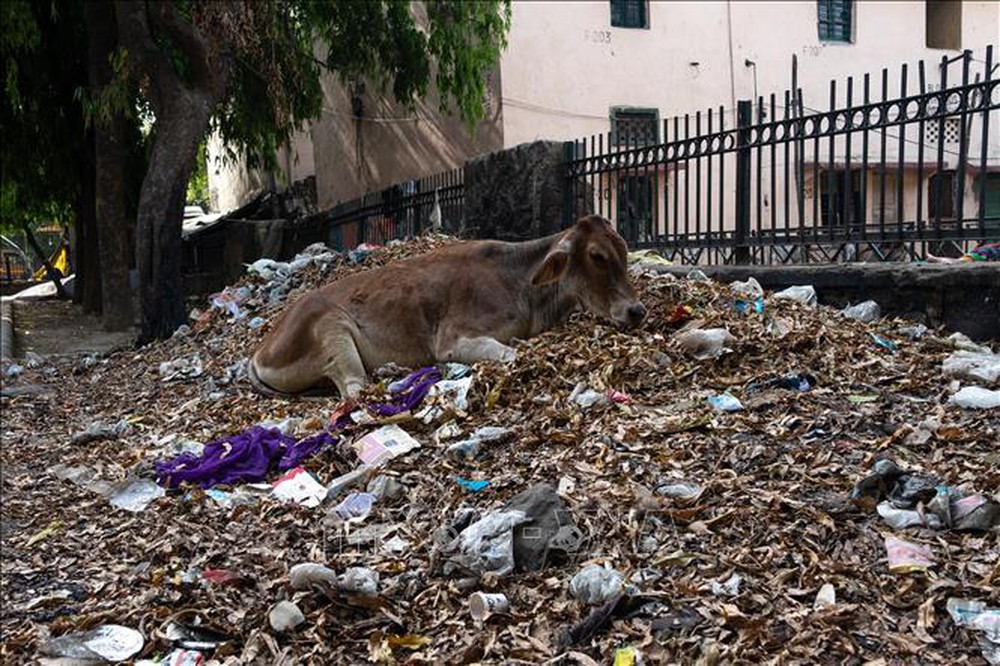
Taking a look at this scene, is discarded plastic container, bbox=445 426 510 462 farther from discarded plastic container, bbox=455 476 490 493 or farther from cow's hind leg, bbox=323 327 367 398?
cow's hind leg, bbox=323 327 367 398

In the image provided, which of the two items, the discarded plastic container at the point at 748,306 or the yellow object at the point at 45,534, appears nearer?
the yellow object at the point at 45,534

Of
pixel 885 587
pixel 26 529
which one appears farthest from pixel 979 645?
pixel 26 529

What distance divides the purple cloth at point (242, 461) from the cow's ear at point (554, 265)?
1.71 m

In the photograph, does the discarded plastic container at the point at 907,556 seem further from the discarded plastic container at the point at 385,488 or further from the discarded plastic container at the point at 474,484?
the discarded plastic container at the point at 385,488

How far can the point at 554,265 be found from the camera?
548 cm

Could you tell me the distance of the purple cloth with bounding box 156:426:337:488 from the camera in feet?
14.0

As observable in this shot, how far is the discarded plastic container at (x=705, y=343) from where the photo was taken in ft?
15.2

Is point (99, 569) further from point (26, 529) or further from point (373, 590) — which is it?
point (373, 590)

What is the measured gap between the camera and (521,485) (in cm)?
346

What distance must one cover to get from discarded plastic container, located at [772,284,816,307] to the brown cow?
1.24 meters

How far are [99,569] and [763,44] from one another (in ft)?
62.2

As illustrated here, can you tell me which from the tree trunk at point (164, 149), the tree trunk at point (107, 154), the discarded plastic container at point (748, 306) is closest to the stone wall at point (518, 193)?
the tree trunk at point (164, 149)

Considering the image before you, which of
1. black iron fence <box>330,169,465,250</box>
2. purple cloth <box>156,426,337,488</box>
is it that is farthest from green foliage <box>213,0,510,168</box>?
purple cloth <box>156,426,337,488</box>

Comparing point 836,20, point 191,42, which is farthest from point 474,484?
point 836,20
